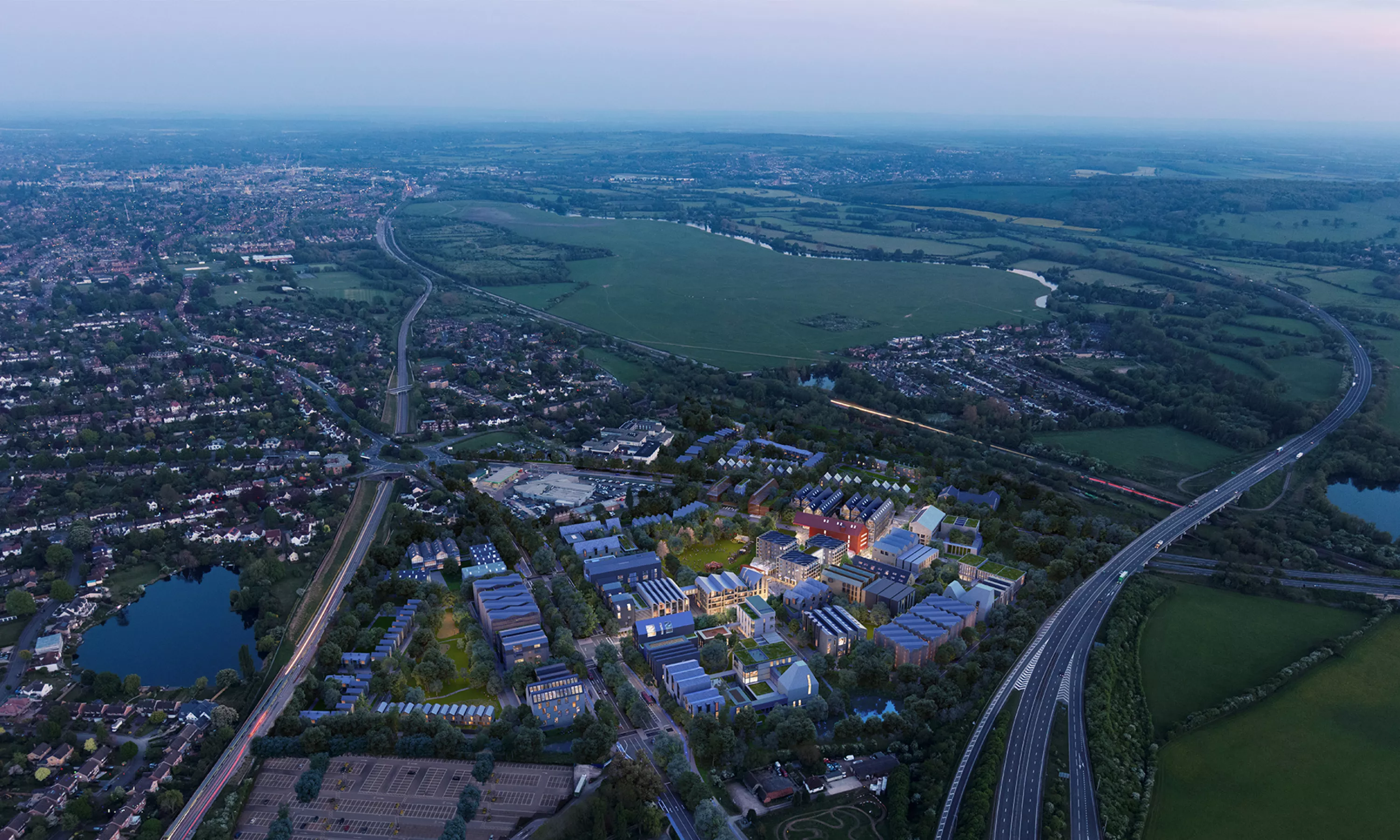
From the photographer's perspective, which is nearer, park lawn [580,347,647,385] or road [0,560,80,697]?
road [0,560,80,697]

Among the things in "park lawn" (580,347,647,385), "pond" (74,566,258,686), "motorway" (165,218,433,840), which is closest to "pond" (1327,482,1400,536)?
"park lawn" (580,347,647,385)

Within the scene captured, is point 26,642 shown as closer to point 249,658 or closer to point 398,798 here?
point 249,658

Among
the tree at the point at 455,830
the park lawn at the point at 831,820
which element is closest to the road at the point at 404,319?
the tree at the point at 455,830

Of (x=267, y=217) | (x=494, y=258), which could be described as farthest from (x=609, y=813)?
(x=267, y=217)

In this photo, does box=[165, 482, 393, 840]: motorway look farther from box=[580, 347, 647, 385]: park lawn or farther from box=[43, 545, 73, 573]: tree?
box=[580, 347, 647, 385]: park lawn

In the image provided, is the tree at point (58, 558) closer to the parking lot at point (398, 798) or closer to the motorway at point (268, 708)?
the motorway at point (268, 708)

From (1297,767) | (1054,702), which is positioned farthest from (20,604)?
(1297,767)
